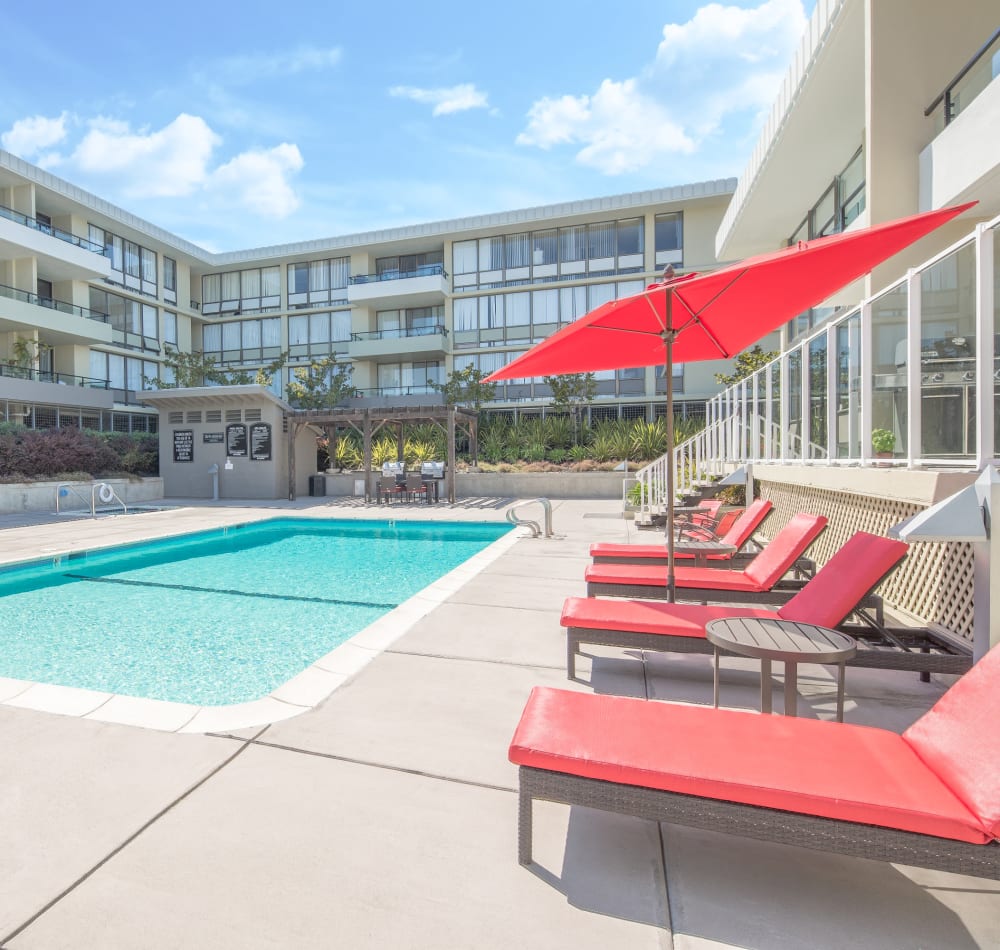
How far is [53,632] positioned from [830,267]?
306 inches

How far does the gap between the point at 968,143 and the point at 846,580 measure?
6375 mm

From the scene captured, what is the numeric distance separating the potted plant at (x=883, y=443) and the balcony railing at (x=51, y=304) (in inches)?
1159

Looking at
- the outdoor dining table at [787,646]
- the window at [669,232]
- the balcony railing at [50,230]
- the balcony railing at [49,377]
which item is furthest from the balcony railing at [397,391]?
the outdoor dining table at [787,646]

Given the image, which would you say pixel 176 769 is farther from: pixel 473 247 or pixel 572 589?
pixel 473 247

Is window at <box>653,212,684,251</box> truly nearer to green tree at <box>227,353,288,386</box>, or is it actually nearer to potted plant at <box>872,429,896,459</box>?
green tree at <box>227,353,288,386</box>

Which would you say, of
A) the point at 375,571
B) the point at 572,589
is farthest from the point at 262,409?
the point at 572,589

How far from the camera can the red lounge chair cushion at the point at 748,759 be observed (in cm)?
173

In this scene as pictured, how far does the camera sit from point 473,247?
3025 centimetres

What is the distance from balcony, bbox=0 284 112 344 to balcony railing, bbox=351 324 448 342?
11.7m

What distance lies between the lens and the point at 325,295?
3247 cm

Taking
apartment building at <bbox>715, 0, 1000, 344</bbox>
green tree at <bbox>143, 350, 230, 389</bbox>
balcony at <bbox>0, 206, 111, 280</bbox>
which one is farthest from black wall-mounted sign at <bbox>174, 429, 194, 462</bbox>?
apartment building at <bbox>715, 0, 1000, 344</bbox>

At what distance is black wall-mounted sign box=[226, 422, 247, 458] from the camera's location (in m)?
19.4

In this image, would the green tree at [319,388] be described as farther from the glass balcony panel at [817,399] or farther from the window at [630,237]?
the glass balcony panel at [817,399]

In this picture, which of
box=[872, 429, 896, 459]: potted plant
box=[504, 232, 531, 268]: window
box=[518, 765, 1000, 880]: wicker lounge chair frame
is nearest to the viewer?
box=[518, 765, 1000, 880]: wicker lounge chair frame
